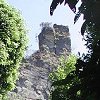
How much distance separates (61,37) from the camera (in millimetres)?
97375

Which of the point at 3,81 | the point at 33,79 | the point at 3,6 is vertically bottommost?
the point at 33,79

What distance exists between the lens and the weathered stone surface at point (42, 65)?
70.6 meters

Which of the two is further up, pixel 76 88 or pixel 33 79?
pixel 76 88

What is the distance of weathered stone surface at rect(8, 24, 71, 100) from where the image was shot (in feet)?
232

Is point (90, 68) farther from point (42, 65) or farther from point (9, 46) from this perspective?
point (42, 65)

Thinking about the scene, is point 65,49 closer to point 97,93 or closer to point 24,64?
point 24,64

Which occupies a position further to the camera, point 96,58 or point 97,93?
point 96,58

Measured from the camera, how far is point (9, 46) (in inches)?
998

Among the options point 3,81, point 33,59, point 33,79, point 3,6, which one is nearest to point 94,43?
point 3,81

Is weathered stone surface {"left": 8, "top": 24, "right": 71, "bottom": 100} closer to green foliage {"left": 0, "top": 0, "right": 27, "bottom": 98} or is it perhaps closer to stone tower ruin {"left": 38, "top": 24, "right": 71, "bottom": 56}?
stone tower ruin {"left": 38, "top": 24, "right": 71, "bottom": 56}

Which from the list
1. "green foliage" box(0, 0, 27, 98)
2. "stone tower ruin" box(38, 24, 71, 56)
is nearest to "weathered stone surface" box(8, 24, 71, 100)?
"stone tower ruin" box(38, 24, 71, 56)

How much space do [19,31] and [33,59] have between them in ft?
181

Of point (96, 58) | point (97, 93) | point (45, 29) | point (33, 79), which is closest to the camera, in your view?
point (97, 93)

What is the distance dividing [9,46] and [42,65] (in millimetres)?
58213
